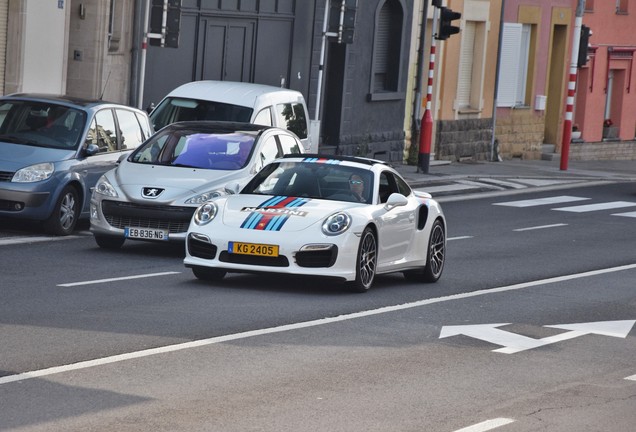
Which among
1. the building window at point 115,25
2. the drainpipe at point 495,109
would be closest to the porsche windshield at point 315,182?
the building window at point 115,25

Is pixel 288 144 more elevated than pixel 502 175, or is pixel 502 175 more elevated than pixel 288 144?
pixel 288 144

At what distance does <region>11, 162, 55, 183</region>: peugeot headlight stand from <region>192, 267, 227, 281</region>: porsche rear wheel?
377 centimetres

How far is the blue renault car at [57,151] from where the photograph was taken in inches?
722

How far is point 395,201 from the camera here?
15.6 metres

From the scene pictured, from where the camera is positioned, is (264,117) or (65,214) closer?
(65,214)

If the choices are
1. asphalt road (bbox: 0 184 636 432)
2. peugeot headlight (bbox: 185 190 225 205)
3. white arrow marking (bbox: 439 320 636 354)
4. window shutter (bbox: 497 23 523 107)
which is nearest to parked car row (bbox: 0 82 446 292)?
peugeot headlight (bbox: 185 190 225 205)

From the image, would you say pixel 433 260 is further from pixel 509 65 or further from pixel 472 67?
pixel 509 65

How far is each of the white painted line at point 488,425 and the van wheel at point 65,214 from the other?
1028cm

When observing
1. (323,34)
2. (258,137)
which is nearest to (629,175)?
(323,34)

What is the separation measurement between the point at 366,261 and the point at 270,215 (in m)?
1.05

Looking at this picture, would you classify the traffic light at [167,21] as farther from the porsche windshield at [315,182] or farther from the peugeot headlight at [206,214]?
the peugeot headlight at [206,214]

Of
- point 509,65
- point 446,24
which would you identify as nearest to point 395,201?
point 446,24

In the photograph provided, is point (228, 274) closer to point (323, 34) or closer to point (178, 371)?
point (178, 371)

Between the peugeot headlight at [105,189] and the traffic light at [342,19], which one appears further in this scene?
the traffic light at [342,19]
